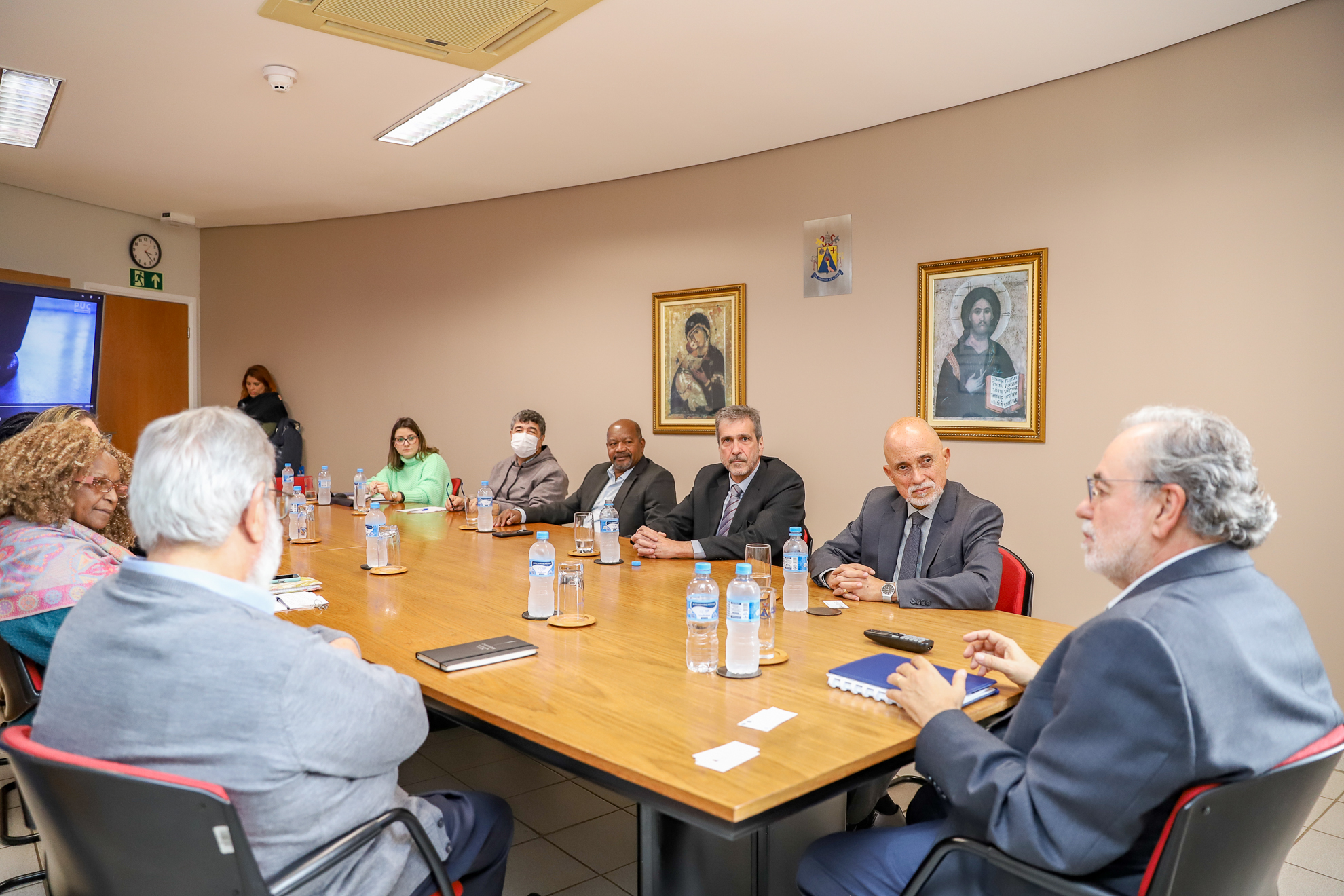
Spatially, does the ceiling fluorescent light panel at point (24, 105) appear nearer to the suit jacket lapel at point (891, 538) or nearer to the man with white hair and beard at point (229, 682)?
the man with white hair and beard at point (229, 682)

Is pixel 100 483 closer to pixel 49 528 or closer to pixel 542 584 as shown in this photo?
pixel 49 528

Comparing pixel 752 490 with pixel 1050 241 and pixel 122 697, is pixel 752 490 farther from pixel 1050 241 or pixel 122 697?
pixel 122 697

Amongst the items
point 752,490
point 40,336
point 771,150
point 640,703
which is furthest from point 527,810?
point 40,336

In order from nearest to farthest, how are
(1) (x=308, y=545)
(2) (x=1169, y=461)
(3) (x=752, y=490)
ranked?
(2) (x=1169, y=461) → (1) (x=308, y=545) → (3) (x=752, y=490)

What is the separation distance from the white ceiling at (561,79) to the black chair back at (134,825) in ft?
10.8

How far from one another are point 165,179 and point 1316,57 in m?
7.02

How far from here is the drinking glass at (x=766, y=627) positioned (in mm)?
2078

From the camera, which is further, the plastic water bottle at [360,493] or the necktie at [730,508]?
the plastic water bottle at [360,493]

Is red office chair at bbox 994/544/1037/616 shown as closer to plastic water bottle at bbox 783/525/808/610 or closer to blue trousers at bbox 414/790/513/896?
plastic water bottle at bbox 783/525/808/610

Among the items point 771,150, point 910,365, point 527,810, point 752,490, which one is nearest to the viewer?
point 527,810

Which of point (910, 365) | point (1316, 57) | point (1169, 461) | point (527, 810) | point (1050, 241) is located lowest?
point (527, 810)

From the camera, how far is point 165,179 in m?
6.41

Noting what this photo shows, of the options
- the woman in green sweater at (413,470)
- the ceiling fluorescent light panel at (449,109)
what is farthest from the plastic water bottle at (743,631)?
the woman in green sweater at (413,470)

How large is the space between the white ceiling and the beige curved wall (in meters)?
0.25
